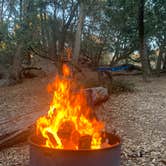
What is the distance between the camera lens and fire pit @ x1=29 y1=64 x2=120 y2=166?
2492mm

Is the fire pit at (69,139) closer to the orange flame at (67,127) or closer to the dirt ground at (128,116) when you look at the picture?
the orange flame at (67,127)

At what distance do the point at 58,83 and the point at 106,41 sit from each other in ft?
27.5

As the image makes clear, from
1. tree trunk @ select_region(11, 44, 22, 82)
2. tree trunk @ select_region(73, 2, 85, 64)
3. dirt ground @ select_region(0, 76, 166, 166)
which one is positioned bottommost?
dirt ground @ select_region(0, 76, 166, 166)

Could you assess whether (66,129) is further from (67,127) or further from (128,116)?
(128,116)

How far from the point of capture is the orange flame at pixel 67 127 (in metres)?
2.78

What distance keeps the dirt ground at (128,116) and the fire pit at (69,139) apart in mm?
681

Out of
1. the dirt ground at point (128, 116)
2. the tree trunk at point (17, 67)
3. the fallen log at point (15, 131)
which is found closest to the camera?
the dirt ground at point (128, 116)

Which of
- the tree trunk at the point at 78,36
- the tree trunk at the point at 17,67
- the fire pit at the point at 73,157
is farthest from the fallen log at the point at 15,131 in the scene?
the tree trunk at the point at 17,67

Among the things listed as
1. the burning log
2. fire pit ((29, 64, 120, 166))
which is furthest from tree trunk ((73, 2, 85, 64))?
the burning log

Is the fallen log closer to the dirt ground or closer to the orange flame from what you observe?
the dirt ground

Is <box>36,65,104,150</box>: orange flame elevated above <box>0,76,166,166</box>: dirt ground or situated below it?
Result: above

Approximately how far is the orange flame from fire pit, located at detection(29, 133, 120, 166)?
0.15m

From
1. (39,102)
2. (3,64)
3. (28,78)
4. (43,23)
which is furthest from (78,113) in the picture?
(3,64)

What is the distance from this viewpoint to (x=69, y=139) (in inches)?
112
